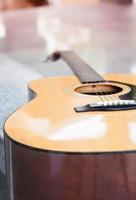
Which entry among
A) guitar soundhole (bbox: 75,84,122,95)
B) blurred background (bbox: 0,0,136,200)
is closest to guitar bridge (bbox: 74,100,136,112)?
guitar soundhole (bbox: 75,84,122,95)

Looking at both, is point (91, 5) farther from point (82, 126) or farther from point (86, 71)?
point (82, 126)

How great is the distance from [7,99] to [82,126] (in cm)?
57

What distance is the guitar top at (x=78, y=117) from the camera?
0.65 metres

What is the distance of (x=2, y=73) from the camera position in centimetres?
149

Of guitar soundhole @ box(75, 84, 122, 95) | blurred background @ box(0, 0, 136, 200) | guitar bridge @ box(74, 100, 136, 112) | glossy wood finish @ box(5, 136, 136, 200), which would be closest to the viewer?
glossy wood finish @ box(5, 136, 136, 200)

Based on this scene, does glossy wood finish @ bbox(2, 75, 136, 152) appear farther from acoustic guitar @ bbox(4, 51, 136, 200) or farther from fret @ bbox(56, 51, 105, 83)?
fret @ bbox(56, 51, 105, 83)

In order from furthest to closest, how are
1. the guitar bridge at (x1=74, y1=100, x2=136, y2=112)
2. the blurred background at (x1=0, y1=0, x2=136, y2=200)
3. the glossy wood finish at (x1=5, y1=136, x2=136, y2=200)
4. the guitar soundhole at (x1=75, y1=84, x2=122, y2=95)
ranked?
the blurred background at (x1=0, y1=0, x2=136, y2=200) < the guitar soundhole at (x1=75, y1=84, x2=122, y2=95) < the guitar bridge at (x1=74, y1=100, x2=136, y2=112) < the glossy wood finish at (x1=5, y1=136, x2=136, y2=200)

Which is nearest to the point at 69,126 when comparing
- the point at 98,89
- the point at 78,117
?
the point at 78,117

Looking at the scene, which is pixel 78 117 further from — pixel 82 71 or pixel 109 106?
pixel 82 71

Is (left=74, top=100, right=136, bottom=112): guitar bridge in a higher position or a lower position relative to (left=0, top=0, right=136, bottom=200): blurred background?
higher

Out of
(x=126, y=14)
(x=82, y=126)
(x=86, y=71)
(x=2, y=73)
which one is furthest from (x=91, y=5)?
(x=82, y=126)

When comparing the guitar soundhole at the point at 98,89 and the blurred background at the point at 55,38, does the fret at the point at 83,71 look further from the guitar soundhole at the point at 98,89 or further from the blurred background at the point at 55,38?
the blurred background at the point at 55,38

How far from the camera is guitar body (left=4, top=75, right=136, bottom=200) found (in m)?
0.63

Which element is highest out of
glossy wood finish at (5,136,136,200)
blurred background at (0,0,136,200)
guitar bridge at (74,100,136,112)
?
guitar bridge at (74,100,136,112)
